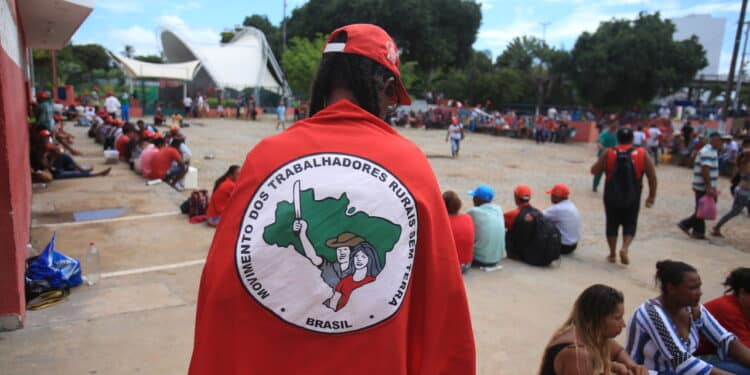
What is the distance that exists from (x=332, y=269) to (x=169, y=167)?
31.9 feet

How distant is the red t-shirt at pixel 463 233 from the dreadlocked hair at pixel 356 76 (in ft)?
13.6

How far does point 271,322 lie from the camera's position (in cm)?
113

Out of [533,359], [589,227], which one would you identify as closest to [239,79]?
[589,227]

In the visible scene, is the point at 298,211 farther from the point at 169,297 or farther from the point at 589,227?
the point at 589,227

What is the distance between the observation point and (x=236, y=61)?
4522 centimetres

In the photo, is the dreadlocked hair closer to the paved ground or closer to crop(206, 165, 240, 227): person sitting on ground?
the paved ground

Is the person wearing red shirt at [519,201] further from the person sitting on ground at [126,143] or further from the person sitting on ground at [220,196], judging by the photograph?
the person sitting on ground at [126,143]

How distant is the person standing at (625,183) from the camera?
20.2ft

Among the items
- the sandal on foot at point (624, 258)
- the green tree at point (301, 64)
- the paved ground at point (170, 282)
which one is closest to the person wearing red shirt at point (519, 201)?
the paved ground at point (170, 282)

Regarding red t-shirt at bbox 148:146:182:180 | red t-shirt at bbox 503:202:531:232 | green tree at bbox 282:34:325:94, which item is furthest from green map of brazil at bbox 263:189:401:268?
green tree at bbox 282:34:325:94

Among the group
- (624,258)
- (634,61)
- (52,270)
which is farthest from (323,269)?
(634,61)

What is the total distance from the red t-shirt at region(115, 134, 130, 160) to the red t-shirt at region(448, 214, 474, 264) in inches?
370

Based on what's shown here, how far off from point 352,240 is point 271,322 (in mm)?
251

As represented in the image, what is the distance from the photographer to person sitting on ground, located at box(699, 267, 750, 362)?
3.29 m
